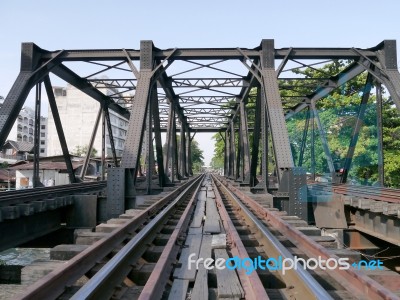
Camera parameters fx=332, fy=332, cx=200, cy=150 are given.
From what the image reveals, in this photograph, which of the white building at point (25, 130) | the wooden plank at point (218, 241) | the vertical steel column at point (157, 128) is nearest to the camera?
the wooden plank at point (218, 241)

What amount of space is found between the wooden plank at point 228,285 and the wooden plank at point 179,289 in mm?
347

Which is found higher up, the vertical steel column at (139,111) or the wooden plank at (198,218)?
the vertical steel column at (139,111)

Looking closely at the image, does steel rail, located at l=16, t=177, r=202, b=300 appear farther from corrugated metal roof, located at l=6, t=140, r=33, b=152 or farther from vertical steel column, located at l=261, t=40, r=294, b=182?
corrugated metal roof, located at l=6, t=140, r=33, b=152

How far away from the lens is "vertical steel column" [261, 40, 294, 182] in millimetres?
10125

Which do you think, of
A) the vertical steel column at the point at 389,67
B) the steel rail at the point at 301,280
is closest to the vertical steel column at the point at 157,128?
the vertical steel column at the point at 389,67

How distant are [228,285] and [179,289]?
50 centimetres

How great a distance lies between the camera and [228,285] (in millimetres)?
3338

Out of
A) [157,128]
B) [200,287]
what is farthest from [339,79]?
[200,287]

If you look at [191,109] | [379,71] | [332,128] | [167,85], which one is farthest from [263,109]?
[191,109]

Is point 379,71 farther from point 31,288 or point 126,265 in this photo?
point 31,288

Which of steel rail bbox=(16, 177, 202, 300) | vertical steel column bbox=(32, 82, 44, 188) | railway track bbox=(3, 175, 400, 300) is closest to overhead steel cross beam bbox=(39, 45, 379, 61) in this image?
vertical steel column bbox=(32, 82, 44, 188)

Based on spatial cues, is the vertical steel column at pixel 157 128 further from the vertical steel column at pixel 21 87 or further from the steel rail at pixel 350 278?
the steel rail at pixel 350 278

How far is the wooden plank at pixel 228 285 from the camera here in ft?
10.2

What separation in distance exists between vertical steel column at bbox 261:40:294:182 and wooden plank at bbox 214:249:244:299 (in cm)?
653
